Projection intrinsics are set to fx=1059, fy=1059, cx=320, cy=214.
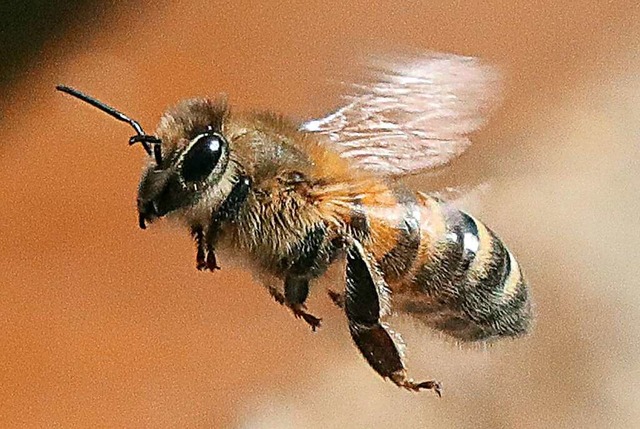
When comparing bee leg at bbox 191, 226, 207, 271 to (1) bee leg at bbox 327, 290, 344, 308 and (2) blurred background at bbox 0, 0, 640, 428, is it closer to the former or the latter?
(1) bee leg at bbox 327, 290, 344, 308

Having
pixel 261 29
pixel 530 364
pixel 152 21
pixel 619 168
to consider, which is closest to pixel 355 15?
pixel 261 29

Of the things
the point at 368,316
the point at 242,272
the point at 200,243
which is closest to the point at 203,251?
the point at 200,243

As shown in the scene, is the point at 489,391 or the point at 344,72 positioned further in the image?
the point at 489,391

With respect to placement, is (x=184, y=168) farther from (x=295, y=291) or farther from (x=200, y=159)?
(x=295, y=291)

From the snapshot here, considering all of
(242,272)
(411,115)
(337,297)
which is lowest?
(242,272)

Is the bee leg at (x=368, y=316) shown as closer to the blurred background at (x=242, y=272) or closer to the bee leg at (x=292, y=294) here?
the bee leg at (x=292, y=294)

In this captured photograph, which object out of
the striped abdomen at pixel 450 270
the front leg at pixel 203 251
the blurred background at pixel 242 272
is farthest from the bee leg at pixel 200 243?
the blurred background at pixel 242 272

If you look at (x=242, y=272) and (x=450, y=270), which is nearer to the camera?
(x=450, y=270)

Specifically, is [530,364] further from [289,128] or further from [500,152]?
[289,128]
